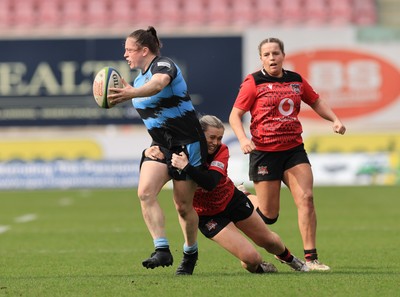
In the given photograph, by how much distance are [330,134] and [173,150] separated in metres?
18.2

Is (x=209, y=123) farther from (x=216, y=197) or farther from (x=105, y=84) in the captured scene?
(x=105, y=84)

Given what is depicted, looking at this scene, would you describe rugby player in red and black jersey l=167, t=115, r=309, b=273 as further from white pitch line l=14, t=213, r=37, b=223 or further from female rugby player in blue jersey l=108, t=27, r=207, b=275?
white pitch line l=14, t=213, r=37, b=223

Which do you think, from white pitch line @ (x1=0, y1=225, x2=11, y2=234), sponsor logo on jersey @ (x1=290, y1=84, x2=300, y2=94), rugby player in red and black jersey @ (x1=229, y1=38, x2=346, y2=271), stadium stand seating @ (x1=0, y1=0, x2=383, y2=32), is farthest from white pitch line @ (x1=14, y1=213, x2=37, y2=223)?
stadium stand seating @ (x1=0, y1=0, x2=383, y2=32)

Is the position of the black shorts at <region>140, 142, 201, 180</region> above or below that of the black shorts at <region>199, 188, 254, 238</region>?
above

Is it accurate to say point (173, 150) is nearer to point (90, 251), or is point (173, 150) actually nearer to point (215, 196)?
point (215, 196)

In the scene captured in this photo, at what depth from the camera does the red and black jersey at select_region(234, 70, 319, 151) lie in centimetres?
906

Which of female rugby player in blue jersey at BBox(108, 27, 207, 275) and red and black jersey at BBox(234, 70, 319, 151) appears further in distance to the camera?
red and black jersey at BBox(234, 70, 319, 151)

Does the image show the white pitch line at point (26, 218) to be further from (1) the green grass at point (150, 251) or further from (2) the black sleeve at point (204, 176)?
(2) the black sleeve at point (204, 176)

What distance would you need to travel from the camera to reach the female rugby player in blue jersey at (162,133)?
7875mm

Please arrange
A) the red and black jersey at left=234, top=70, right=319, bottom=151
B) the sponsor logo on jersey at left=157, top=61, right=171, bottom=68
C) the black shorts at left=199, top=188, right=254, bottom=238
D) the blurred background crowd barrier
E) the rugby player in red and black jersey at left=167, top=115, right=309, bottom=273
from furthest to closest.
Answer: the blurred background crowd barrier → the red and black jersey at left=234, top=70, right=319, bottom=151 → the black shorts at left=199, top=188, right=254, bottom=238 → the rugby player in red and black jersey at left=167, top=115, right=309, bottom=273 → the sponsor logo on jersey at left=157, top=61, right=171, bottom=68

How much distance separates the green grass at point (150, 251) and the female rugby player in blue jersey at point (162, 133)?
0.46 m

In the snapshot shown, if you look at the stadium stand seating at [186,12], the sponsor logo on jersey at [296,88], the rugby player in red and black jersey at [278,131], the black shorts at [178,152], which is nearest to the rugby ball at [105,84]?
the black shorts at [178,152]

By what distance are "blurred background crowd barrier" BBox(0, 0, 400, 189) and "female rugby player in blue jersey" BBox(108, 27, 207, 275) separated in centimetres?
1781

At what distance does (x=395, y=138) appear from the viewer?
1020 inches
